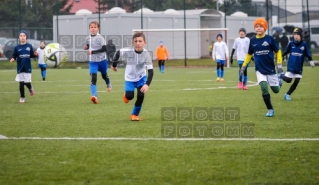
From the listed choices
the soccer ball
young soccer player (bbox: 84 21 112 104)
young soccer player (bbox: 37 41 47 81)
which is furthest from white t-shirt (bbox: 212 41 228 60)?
young soccer player (bbox: 84 21 112 104)

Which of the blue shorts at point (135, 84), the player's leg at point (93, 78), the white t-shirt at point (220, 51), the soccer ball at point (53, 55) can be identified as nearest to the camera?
the blue shorts at point (135, 84)

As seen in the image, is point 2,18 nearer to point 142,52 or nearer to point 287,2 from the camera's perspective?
point 287,2

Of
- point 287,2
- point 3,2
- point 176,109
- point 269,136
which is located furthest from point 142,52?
point 287,2

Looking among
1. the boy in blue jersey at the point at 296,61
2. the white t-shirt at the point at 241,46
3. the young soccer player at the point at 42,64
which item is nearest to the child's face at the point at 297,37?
the boy in blue jersey at the point at 296,61

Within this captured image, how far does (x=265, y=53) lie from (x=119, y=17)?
3268cm

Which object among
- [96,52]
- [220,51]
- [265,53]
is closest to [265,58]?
[265,53]

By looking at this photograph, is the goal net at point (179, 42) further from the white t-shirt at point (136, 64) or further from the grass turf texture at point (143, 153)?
the white t-shirt at point (136, 64)

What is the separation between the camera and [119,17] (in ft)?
146

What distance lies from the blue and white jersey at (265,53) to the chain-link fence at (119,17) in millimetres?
29618

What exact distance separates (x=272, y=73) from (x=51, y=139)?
5198 millimetres

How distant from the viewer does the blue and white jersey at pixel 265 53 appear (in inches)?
487

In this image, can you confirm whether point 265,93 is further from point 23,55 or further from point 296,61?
point 23,55

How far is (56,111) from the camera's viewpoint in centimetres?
1356

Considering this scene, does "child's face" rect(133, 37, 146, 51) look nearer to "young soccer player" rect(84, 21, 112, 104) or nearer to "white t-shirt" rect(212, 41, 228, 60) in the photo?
"young soccer player" rect(84, 21, 112, 104)
